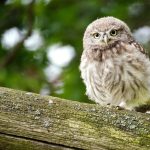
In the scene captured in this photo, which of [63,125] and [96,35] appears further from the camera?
[96,35]

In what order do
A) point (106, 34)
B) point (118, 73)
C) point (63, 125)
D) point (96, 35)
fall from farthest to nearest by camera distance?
point (96, 35), point (106, 34), point (118, 73), point (63, 125)

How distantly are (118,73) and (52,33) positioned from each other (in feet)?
7.58

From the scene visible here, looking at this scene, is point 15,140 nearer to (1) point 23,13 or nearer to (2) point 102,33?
(2) point 102,33

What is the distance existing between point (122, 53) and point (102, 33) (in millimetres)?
609

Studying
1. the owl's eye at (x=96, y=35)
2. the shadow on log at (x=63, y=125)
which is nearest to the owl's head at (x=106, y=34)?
the owl's eye at (x=96, y=35)

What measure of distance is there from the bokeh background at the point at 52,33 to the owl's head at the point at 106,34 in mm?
849

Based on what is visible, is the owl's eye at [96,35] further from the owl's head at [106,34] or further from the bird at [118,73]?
the bird at [118,73]

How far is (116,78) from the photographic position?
5.14m

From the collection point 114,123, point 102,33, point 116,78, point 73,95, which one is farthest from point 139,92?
point 114,123

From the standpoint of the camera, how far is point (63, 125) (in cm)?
280

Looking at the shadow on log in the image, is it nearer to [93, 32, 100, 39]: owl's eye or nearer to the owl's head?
the owl's head

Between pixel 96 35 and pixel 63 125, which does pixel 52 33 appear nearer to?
pixel 96 35

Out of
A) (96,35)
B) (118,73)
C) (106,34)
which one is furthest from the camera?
(96,35)

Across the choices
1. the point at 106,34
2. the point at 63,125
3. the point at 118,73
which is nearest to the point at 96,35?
the point at 106,34
